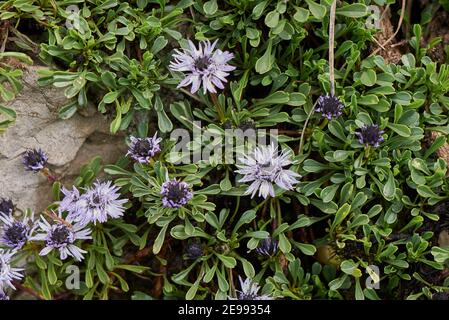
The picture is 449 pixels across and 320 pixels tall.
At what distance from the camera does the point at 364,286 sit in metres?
2.94

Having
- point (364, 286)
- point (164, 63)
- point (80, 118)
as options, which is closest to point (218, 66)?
point (164, 63)

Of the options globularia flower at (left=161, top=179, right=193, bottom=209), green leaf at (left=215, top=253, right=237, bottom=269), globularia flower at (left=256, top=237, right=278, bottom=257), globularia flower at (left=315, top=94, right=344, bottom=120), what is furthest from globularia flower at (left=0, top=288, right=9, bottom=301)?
globularia flower at (left=315, top=94, right=344, bottom=120)

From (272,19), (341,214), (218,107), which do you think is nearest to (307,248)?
(341,214)

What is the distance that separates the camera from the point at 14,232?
2.70 m

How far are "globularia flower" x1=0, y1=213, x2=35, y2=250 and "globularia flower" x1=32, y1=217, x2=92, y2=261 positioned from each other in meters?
0.05

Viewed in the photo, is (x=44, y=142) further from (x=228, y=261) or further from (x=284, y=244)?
(x=284, y=244)

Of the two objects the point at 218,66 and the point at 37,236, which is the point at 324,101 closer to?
the point at 218,66

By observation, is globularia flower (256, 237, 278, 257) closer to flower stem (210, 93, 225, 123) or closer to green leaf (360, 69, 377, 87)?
flower stem (210, 93, 225, 123)

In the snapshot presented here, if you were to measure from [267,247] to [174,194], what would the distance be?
0.50 metres

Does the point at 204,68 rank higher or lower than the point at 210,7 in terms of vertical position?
lower

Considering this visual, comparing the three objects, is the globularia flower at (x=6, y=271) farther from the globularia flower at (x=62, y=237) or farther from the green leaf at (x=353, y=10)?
the green leaf at (x=353, y=10)

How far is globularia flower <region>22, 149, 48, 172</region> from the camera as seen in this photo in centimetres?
283

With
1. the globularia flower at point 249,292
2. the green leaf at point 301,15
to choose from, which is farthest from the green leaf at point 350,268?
the green leaf at point 301,15
